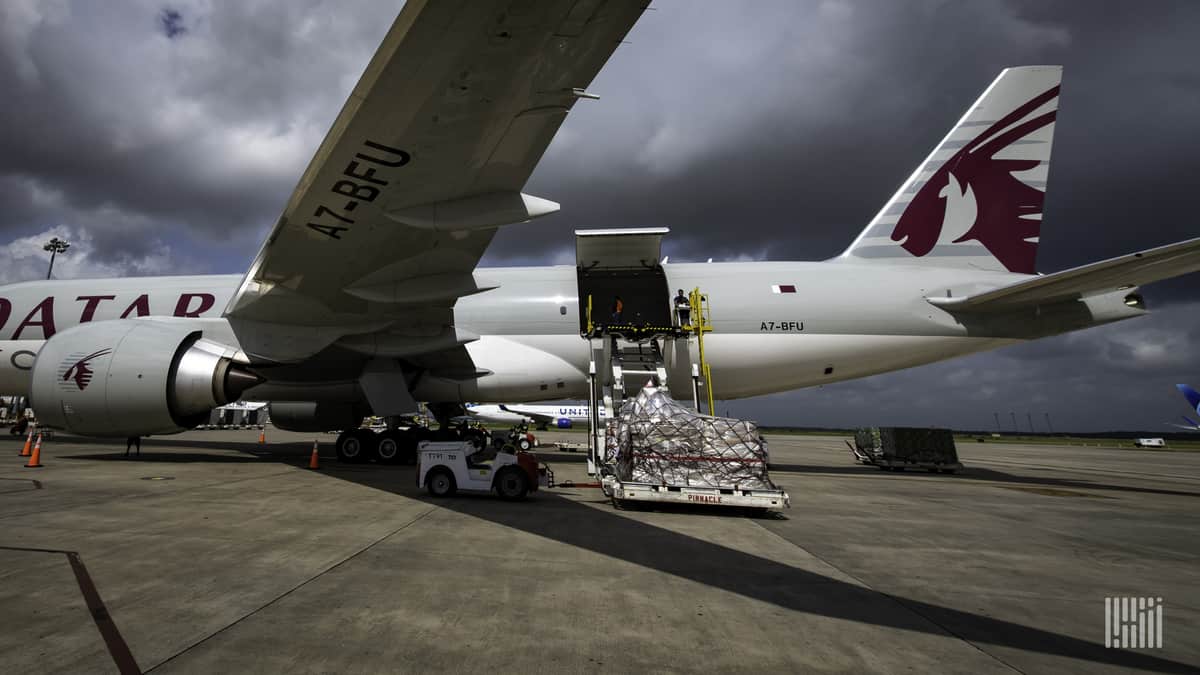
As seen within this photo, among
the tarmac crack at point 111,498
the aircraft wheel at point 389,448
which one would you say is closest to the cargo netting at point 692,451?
the tarmac crack at point 111,498

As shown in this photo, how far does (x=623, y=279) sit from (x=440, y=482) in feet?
25.9

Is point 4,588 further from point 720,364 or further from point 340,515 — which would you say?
point 720,364

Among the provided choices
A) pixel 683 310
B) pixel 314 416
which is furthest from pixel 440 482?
pixel 314 416

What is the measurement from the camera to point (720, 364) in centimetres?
1257

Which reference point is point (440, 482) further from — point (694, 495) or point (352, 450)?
point (352, 450)

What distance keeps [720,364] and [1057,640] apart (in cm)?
944

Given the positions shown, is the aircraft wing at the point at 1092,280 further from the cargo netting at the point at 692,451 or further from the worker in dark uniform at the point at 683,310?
the cargo netting at the point at 692,451

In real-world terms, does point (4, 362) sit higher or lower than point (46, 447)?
higher

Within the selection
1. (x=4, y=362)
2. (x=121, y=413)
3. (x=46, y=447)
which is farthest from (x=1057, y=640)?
(x=46, y=447)

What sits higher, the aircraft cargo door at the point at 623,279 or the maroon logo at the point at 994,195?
the maroon logo at the point at 994,195

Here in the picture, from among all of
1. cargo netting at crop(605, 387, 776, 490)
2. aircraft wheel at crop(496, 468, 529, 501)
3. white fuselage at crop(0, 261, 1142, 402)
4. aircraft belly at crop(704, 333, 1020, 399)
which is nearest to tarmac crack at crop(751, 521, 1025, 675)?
cargo netting at crop(605, 387, 776, 490)

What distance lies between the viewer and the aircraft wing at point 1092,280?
8.41m

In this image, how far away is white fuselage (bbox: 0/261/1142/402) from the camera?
12.2 meters

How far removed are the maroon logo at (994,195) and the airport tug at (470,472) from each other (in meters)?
12.2
